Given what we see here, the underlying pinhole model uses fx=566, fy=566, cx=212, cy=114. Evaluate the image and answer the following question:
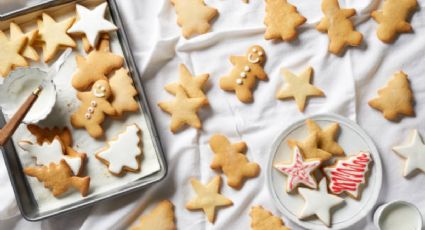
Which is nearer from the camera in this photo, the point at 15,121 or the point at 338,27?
the point at 15,121

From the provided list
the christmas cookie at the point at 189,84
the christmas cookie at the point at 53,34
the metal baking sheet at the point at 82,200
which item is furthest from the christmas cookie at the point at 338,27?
the christmas cookie at the point at 53,34

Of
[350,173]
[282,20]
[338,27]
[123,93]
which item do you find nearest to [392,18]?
[338,27]

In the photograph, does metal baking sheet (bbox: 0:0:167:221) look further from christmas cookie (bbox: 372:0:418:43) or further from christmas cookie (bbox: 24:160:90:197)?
→ christmas cookie (bbox: 372:0:418:43)

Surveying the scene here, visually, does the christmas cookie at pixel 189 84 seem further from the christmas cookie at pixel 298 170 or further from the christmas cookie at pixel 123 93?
the christmas cookie at pixel 298 170

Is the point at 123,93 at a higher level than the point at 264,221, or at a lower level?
higher

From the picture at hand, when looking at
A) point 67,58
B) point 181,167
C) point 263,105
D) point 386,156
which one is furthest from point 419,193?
point 67,58

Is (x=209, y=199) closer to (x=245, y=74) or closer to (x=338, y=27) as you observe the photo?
(x=245, y=74)

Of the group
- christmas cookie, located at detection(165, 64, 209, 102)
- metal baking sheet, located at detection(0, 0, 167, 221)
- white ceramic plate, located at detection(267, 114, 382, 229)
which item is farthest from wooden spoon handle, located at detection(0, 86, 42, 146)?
white ceramic plate, located at detection(267, 114, 382, 229)
